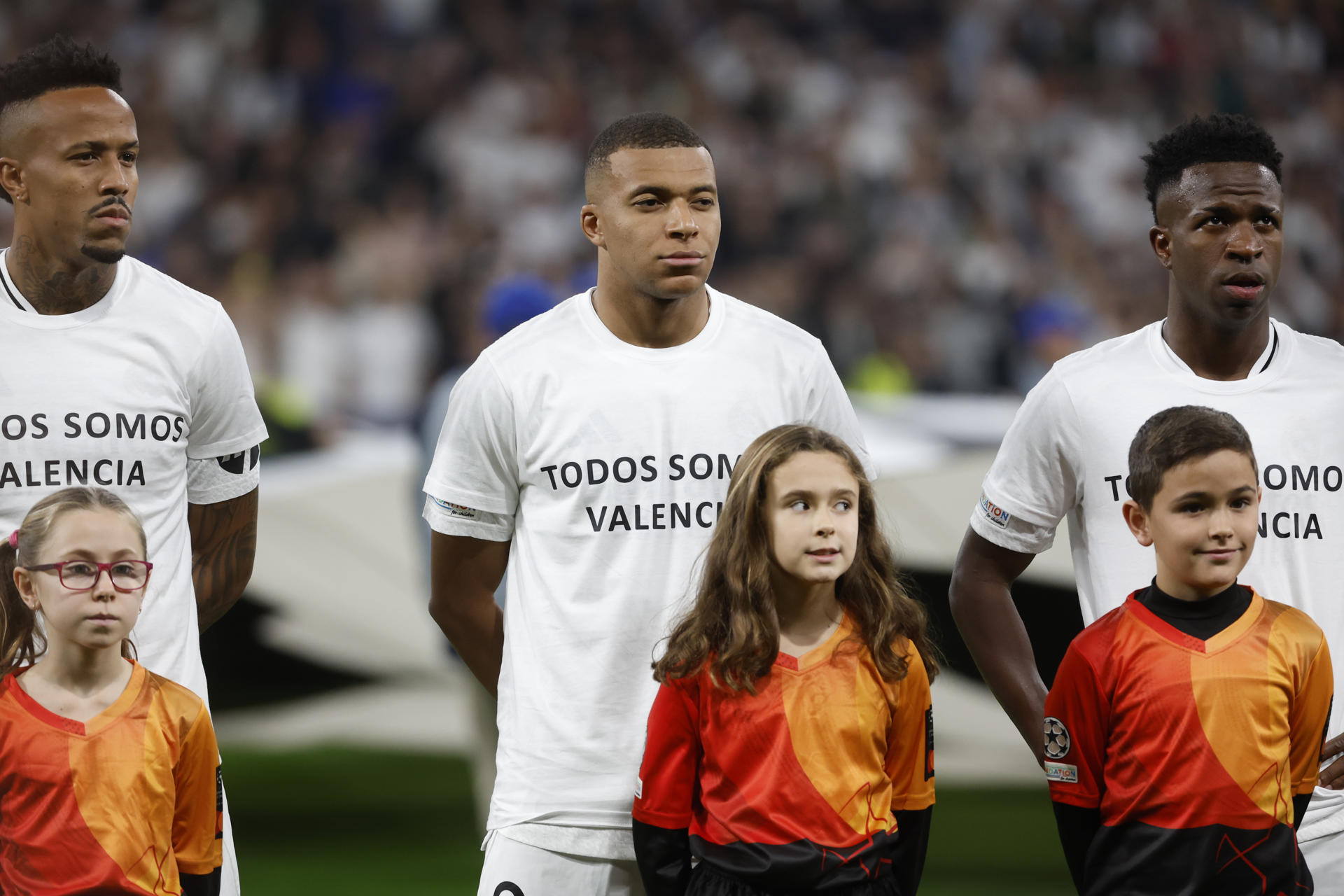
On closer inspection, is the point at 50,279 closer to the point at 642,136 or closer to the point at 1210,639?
the point at 642,136

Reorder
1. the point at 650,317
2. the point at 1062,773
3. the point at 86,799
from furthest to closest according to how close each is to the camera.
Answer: the point at 650,317
the point at 1062,773
the point at 86,799

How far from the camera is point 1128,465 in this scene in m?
3.19

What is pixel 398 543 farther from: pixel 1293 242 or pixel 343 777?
pixel 1293 242

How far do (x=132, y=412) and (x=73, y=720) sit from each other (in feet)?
2.05

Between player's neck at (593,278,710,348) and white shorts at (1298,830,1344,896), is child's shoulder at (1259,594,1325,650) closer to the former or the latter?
white shorts at (1298,830,1344,896)

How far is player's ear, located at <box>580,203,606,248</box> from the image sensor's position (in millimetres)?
3244

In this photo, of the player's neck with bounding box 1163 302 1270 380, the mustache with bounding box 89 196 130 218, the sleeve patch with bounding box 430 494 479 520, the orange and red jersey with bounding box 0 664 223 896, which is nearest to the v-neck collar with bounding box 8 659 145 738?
the orange and red jersey with bounding box 0 664 223 896

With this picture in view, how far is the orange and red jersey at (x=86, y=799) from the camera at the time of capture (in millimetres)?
2727

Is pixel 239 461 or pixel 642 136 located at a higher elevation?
pixel 642 136

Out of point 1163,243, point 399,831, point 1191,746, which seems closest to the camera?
point 1191,746

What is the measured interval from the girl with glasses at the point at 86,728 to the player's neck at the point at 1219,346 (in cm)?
195

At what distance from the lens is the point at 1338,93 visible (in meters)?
13.1

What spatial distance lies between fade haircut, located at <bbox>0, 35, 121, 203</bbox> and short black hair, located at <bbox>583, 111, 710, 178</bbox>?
0.90 metres

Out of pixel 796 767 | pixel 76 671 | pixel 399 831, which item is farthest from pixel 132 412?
pixel 399 831
